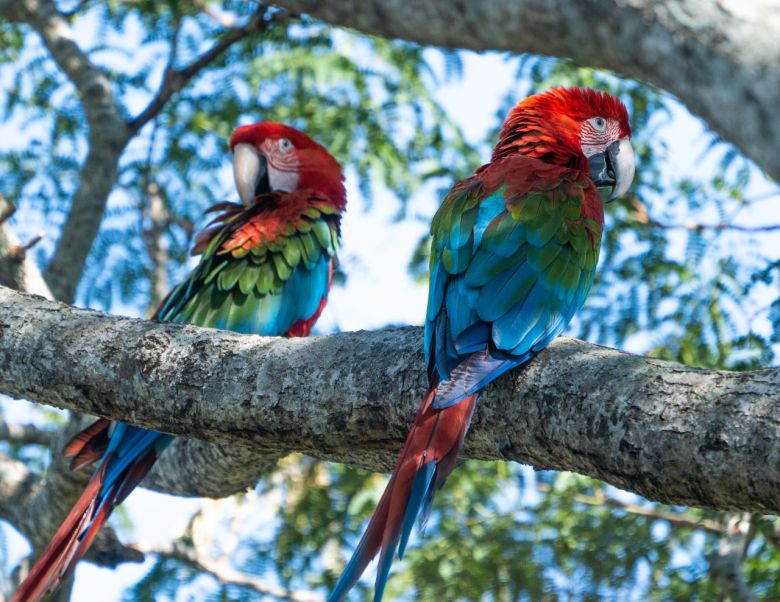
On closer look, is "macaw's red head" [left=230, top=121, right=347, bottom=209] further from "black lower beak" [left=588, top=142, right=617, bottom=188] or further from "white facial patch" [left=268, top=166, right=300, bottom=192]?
"black lower beak" [left=588, top=142, right=617, bottom=188]

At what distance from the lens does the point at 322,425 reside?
69.7 inches

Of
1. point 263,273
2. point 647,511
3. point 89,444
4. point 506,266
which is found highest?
point 263,273

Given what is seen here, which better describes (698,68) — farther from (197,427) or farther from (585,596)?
(585,596)

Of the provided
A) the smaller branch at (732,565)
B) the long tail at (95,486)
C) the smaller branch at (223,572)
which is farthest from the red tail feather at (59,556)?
the smaller branch at (732,565)

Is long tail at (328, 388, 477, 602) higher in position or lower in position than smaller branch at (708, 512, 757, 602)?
lower

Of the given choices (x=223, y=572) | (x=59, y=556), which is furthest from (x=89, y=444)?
(x=223, y=572)

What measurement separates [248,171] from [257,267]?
2.30 feet

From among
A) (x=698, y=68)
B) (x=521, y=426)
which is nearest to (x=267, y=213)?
(x=521, y=426)

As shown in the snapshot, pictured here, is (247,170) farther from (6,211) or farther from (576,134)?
(576,134)

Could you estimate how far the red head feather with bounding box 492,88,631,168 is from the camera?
2531 mm

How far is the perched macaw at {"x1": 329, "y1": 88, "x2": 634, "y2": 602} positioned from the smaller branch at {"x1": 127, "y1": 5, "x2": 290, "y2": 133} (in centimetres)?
131

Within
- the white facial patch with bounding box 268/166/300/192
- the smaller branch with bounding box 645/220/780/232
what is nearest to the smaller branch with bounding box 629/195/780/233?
the smaller branch with bounding box 645/220/780/232

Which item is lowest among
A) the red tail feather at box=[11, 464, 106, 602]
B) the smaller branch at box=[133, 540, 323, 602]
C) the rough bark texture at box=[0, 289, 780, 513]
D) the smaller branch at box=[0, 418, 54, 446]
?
the red tail feather at box=[11, 464, 106, 602]

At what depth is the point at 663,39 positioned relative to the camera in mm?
1453
